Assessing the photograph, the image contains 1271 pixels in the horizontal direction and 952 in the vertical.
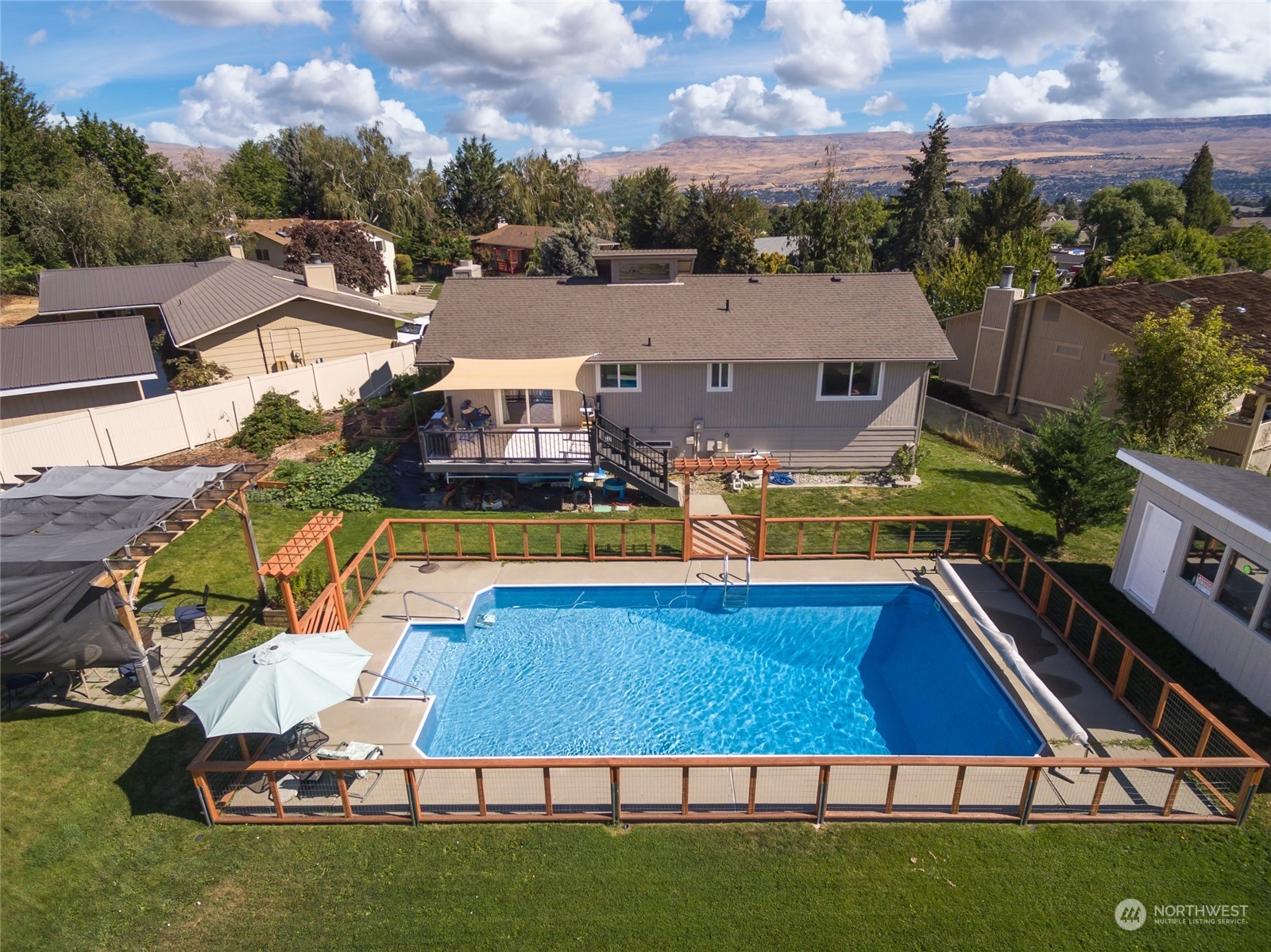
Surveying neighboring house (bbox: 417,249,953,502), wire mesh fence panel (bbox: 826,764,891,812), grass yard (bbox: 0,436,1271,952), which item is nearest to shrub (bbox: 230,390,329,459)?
neighboring house (bbox: 417,249,953,502)

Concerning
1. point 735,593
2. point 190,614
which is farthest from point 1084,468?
point 190,614

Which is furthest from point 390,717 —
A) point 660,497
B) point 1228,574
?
point 1228,574

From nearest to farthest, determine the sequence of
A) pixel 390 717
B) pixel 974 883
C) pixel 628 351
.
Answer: pixel 974 883 < pixel 390 717 < pixel 628 351

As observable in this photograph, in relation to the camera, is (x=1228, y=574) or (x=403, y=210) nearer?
(x=1228, y=574)

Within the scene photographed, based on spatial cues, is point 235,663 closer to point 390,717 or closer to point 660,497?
point 390,717

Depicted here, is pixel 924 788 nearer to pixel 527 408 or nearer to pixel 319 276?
pixel 527 408

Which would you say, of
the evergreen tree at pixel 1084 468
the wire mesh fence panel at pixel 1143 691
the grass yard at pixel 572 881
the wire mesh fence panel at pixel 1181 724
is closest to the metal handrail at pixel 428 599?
the grass yard at pixel 572 881

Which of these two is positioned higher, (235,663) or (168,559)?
(235,663)
